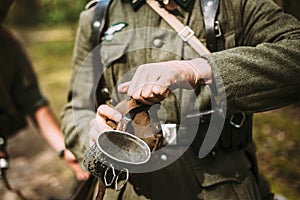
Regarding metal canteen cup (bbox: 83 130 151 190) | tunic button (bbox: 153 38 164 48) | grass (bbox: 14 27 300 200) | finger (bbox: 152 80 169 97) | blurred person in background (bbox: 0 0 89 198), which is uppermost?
finger (bbox: 152 80 169 97)

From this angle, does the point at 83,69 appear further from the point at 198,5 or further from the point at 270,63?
the point at 270,63

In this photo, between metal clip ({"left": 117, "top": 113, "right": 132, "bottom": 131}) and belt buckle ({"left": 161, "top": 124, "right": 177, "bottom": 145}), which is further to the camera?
belt buckle ({"left": 161, "top": 124, "right": 177, "bottom": 145})

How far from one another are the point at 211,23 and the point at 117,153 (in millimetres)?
510

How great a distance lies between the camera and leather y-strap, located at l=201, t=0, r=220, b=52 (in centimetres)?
164

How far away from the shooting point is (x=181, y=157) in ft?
5.65

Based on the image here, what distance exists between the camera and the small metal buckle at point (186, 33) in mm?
1662

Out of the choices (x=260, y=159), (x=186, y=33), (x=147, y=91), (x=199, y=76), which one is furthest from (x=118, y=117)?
(x=260, y=159)

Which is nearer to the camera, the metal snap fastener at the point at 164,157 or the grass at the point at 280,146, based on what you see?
the metal snap fastener at the point at 164,157

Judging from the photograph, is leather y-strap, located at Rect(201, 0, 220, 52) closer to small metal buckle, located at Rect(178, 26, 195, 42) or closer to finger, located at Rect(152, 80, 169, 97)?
small metal buckle, located at Rect(178, 26, 195, 42)

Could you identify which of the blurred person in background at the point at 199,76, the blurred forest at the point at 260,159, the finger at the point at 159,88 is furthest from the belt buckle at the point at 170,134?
the blurred forest at the point at 260,159

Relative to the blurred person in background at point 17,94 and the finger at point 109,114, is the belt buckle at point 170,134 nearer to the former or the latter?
the finger at point 109,114

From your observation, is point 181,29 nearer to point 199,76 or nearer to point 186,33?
point 186,33

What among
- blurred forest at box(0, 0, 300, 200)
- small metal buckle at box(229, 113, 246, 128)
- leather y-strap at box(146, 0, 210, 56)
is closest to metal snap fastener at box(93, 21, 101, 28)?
leather y-strap at box(146, 0, 210, 56)

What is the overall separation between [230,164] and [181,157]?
166 mm
